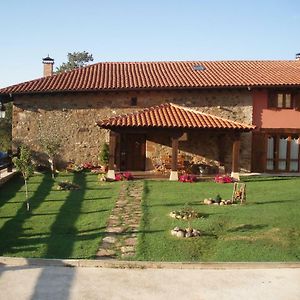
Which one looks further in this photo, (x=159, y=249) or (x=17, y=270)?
(x=159, y=249)

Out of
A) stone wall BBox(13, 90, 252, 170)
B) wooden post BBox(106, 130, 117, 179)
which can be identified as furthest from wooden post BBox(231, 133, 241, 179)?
wooden post BBox(106, 130, 117, 179)

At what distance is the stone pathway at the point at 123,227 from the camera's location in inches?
332

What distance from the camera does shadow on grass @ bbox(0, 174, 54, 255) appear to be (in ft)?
29.0

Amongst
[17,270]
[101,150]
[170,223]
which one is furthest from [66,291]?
[101,150]

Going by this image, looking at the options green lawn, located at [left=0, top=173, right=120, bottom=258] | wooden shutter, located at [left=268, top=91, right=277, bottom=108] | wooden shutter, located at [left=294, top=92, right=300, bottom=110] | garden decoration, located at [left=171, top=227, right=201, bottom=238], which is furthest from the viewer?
wooden shutter, located at [left=268, top=91, right=277, bottom=108]

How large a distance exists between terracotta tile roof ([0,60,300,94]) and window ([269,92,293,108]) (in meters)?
0.75

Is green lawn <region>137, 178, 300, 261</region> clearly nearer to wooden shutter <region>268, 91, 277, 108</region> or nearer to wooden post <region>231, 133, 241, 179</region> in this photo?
wooden post <region>231, 133, 241, 179</region>

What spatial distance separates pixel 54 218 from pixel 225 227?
4.73m

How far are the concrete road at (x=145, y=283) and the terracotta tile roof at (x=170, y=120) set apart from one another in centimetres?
1009

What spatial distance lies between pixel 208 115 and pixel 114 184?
19.4ft

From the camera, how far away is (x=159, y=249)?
8453 mm

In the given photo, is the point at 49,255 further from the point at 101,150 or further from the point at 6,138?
the point at 6,138

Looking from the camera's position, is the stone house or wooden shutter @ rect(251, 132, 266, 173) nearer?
the stone house

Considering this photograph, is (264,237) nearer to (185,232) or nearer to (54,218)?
(185,232)
